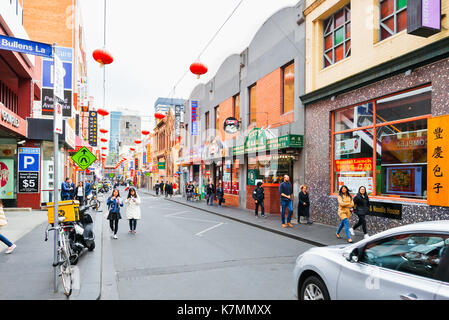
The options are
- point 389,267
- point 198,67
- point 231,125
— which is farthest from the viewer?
point 231,125

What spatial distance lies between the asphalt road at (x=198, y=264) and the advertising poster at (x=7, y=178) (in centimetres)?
897

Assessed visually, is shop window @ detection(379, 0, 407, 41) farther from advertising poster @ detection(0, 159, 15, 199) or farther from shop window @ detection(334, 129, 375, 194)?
advertising poster @ detection(0, 159, 15, 199)

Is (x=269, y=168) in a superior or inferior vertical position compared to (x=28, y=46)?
inferior

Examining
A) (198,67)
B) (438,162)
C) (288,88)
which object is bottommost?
(438,162)

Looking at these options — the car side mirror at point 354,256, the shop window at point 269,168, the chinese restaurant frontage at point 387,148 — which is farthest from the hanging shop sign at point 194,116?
the car side mirror at point 354,256

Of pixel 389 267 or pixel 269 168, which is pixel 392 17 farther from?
pixel 389 267

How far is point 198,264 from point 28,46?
5333 millimetres

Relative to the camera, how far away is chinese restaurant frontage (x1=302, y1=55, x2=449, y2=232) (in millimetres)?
8203

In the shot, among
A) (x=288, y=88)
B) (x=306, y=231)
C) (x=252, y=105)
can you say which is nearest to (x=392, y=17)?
(x=288, y=88)

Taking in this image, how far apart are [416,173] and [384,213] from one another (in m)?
1.49

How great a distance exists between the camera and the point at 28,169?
17.1 m

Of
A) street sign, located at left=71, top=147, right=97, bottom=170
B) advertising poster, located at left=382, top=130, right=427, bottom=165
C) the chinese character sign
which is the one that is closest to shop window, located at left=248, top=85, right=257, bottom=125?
advertising poster, located at left=382, top=130, right=427, bottom=165

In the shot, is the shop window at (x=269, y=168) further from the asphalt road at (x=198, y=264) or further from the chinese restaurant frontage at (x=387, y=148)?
the asphalt road at (x=198, y=264)
